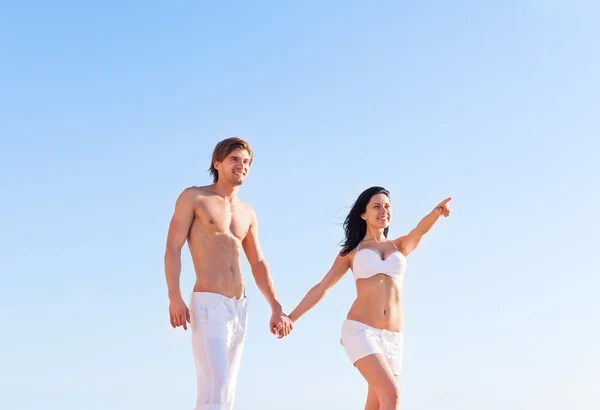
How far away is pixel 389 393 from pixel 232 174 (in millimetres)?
3191

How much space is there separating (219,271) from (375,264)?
1865mm

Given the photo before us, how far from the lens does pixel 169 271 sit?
39.5 feet

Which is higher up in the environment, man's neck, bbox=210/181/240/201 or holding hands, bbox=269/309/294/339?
man's neck, bbox=210/181/240/201

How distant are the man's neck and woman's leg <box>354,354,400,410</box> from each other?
2.51 meters

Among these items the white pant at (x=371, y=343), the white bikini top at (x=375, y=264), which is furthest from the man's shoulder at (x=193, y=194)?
the white pant at (x=371, y=343)

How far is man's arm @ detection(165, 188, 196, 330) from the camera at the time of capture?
1175cm

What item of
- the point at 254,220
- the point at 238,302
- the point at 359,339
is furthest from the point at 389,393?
the point at 254,220

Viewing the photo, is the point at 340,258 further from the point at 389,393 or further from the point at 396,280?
the point at 389,393

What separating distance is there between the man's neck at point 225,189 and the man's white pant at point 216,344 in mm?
1340

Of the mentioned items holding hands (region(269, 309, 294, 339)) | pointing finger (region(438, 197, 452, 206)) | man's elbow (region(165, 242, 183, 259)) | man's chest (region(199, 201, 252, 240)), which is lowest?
holding hands (region(269, 309, 294, 339))

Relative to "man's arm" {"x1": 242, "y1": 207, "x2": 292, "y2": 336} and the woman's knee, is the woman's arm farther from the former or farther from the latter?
the woman's knee

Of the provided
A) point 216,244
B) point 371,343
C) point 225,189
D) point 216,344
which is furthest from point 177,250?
point 371,343

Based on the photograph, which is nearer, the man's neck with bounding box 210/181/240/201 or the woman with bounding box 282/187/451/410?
the woman with bounding box 282/187/451/410

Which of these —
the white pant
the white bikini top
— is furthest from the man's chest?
the white pant
